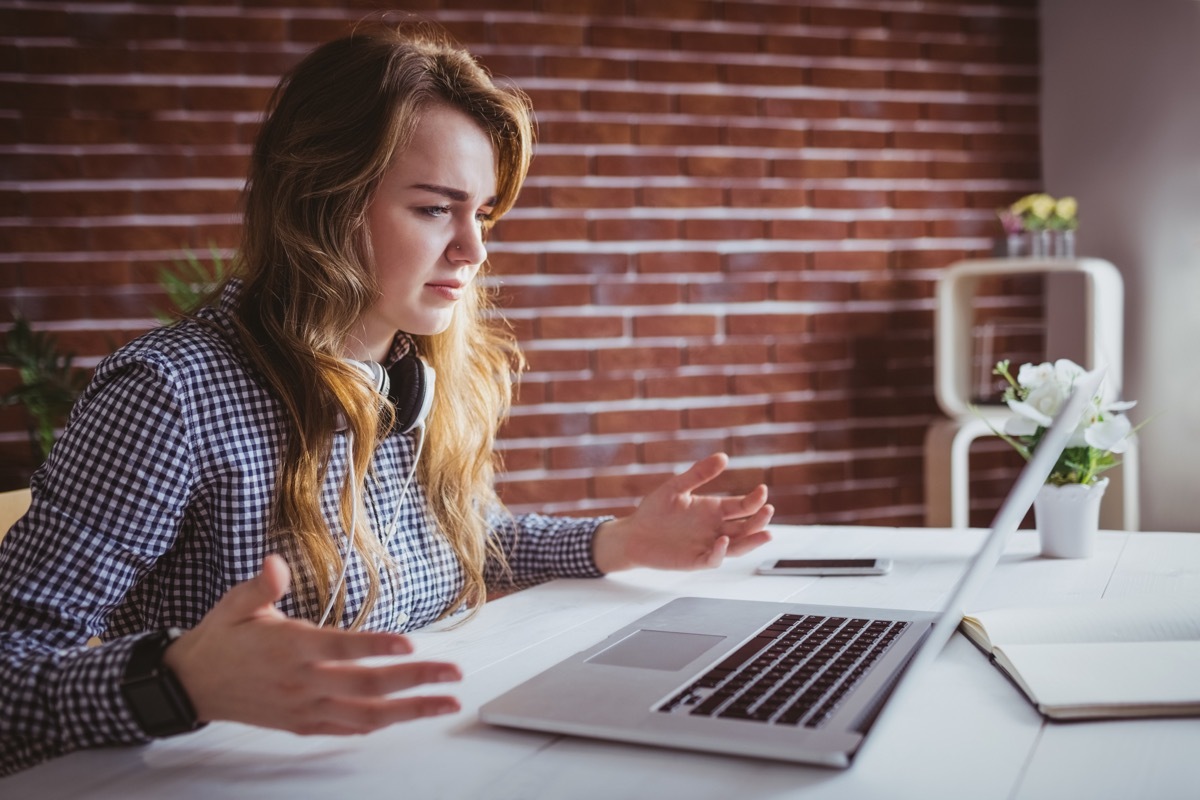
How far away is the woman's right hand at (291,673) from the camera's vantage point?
2.56 feet

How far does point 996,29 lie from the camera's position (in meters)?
3.53

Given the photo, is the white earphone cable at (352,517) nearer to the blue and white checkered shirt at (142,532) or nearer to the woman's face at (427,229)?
the blue and white checkered shirt at (142,532)

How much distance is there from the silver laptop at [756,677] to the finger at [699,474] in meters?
0.25

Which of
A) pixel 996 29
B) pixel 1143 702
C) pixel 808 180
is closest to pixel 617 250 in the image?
pixel 808 180

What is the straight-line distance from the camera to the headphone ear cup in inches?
58.0

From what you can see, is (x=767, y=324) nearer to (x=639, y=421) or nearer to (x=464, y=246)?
(x=639, y=421)

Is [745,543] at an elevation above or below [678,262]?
below

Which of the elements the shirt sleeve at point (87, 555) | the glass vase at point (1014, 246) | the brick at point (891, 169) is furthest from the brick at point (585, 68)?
the shirt sleeve at point (87, 555)

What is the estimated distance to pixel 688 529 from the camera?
148cm

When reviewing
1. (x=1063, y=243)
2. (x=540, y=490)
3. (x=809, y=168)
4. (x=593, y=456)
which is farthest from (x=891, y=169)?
(x=540, y=490)

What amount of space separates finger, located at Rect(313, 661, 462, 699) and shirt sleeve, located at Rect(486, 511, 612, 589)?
0.76 m

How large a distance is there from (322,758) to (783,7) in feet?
9.72

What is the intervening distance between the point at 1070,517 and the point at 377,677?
3.64 feet

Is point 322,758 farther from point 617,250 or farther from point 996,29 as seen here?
point 996,29
